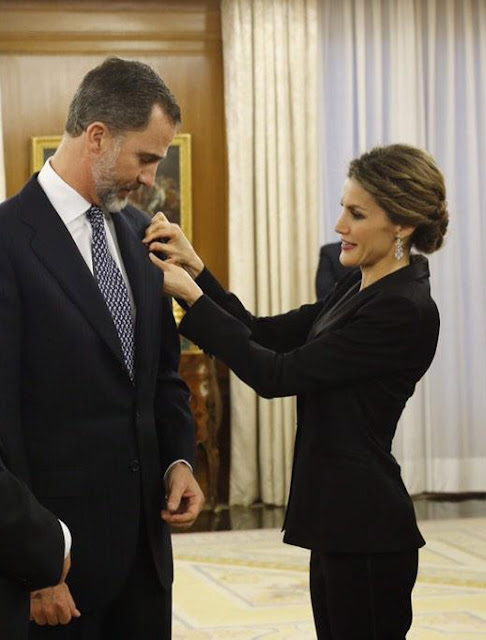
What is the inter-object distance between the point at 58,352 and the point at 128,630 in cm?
66

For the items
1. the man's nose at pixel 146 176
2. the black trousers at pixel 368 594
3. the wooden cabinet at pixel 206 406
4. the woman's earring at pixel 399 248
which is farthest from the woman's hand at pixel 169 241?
the wooden cabinet at pixel 206 406

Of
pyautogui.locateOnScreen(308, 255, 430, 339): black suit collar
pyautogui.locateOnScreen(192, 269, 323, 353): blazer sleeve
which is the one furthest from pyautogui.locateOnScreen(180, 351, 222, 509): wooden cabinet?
pyautogui.locateOnScreen(308, 255, 430, 339): black suit collar

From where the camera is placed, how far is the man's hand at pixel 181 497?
8.70 ft

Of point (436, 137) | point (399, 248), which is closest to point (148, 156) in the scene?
point (399, 248)

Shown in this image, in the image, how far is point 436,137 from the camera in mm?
8297

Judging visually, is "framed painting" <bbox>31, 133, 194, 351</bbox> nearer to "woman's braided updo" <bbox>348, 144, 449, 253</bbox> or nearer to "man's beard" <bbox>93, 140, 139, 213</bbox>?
"woman's braided updo" <bbox>348, 144, 449, 253</bbox>

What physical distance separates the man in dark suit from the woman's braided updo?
1.88 feet

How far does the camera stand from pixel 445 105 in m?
8.27

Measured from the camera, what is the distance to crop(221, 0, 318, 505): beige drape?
25.9ft

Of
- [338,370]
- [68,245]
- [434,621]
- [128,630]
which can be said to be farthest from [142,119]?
[434,621]

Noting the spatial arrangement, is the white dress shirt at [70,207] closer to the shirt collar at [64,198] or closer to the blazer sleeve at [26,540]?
the shirt collar at [64,198]

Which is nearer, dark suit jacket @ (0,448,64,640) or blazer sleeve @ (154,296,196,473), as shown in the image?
dark suit jacket @ (0,448,64,640)

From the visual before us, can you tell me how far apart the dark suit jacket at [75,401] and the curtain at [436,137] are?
223 inches

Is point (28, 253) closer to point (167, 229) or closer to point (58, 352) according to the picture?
point (58, 352)
